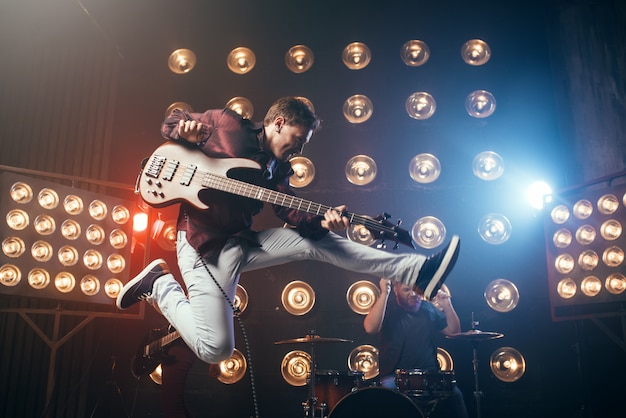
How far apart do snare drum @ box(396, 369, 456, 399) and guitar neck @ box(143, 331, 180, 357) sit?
185cm

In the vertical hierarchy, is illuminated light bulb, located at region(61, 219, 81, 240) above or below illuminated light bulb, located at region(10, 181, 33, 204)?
below

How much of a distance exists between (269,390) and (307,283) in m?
1.13

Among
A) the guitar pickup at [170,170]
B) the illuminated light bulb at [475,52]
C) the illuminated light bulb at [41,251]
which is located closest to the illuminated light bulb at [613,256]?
the illuminated light bulb at [475,52]

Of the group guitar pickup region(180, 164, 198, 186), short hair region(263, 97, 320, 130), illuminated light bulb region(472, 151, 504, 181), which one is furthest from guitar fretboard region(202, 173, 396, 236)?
illuminated light bulb region(472, 151, 504, 181)

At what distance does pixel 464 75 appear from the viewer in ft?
22.3

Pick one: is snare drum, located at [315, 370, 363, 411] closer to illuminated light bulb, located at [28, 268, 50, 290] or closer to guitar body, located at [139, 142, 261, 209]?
guitar body, located at [139, 142, 261, 209]

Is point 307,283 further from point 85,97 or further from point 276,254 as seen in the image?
point 85,97

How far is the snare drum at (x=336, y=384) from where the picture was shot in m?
5.07

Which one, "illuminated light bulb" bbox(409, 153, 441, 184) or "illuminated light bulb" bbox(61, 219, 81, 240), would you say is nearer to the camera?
"illuminated light bulb" bbox(61, 219, 81, 240)

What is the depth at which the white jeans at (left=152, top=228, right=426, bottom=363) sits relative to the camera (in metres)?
3.99

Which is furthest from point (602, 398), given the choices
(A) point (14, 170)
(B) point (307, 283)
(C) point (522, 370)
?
(A) point (14, 170)

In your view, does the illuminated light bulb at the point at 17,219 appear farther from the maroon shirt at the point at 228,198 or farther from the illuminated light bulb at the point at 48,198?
the maroon shirt at the point at 228,198

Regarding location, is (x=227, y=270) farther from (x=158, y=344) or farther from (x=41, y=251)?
(x=41, y=251)

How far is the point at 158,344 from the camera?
5180 millimetres
